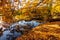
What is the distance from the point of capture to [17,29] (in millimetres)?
1905

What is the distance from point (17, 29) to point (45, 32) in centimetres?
34

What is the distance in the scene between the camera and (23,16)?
1944mm

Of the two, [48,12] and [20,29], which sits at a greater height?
[48,12]

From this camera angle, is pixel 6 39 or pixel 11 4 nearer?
pixel 6 39

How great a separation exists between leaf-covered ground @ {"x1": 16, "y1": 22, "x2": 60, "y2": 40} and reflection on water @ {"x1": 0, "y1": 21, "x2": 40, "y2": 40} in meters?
0.06

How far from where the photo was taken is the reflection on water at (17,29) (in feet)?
6.13

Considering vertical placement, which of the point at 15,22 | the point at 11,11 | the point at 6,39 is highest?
the point at 11,11

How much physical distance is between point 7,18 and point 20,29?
0.22 meters

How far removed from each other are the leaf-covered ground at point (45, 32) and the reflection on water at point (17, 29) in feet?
0.19

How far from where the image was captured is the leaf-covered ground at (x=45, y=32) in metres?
1.78

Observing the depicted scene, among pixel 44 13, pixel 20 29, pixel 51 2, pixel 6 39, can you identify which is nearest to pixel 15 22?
pixel 20 29

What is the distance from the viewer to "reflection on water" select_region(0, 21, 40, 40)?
6.13 ft

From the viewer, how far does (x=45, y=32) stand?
1.83 meters

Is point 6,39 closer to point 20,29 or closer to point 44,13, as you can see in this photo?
point 20,29
